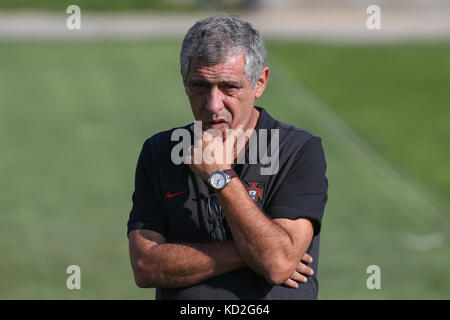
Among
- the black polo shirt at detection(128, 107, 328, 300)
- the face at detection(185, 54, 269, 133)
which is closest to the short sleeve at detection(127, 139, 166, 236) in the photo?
the black polo shirt at detection(128, 107, 328, 300)

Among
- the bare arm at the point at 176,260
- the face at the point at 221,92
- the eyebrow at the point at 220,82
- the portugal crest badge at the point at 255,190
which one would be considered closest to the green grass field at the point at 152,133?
the bare arm at the point at 176,260

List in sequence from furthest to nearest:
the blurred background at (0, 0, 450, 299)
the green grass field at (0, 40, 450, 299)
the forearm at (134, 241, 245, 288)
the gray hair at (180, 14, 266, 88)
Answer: the blurred background at (0, 0, 450, 299)
the green grass field at (0, 40, 450, 299)
the forearm at (134, 241, 245, 288)
the gray hair at (180, 14, 266, 88)

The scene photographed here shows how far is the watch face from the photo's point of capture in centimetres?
416

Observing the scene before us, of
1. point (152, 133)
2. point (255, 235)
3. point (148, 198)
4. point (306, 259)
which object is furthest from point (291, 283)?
point (152, 133)

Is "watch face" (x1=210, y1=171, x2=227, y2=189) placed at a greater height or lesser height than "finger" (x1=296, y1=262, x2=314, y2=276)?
greater

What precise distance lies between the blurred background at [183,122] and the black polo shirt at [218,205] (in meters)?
5.99

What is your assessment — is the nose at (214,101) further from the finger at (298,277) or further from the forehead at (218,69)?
the finger at (298,277)

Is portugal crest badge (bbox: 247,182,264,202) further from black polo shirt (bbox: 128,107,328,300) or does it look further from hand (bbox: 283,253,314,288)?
hand (bbox: 283,253,314,288)

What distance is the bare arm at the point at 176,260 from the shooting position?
428 cm

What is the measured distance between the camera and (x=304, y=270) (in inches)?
173

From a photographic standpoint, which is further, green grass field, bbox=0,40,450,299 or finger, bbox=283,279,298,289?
green grass field, bbox=0,40,450,299

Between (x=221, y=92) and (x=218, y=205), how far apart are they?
58cm

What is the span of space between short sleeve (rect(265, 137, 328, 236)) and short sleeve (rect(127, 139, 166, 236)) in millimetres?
579
